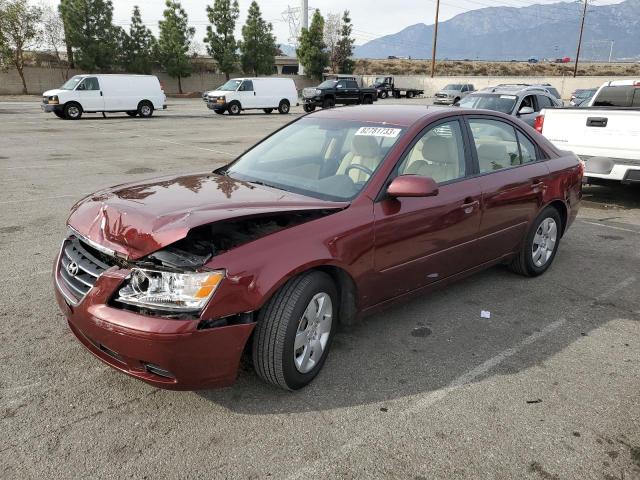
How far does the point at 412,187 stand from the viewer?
10.7ft

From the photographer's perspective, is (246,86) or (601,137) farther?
(246,86)

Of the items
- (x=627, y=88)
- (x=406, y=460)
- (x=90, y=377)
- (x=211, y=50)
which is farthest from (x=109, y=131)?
(x=211, y=50)

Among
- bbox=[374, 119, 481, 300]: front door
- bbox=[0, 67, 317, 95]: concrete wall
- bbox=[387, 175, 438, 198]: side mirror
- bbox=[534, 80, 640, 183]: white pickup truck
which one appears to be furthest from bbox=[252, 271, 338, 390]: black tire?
bbox=[0, 67, 317, 95]: concrete wall

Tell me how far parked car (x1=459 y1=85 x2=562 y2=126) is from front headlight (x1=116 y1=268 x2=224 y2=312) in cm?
1086

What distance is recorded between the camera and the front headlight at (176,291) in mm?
2586

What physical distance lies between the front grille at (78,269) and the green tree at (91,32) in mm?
51475

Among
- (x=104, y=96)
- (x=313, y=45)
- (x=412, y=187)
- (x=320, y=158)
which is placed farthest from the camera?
(x=313, y=45)

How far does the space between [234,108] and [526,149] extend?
84.1ft

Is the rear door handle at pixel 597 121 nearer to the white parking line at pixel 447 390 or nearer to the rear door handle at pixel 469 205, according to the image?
the white parking line at pixel 447 390

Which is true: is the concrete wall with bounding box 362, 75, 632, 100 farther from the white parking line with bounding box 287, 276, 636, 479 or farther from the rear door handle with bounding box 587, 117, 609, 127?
the white parking line with bounding box 287, 276, 636, 479

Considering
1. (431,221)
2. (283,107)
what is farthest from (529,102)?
(283,107)

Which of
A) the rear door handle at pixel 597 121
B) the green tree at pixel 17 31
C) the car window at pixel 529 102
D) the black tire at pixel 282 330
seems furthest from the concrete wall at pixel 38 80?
the black tire at pixel 282 330

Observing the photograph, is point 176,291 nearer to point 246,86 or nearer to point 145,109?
point 145,109

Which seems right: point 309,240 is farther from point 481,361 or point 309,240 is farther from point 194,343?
point 481,361
